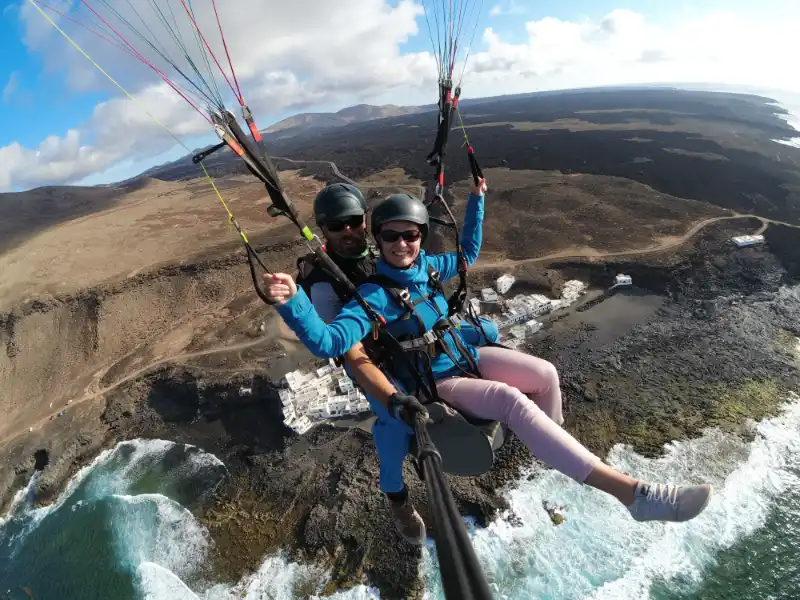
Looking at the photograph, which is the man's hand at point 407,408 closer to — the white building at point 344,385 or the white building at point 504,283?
the white building at point 344,385

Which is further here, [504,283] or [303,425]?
[504,283]

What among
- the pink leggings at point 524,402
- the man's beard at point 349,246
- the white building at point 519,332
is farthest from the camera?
the white building at point 519,332

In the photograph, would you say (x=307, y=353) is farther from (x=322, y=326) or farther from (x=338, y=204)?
(x=322, y=326)

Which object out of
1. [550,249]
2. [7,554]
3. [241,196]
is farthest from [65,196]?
[550,249]

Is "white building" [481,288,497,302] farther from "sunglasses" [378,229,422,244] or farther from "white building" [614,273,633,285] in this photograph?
"sunglasses" [378,229,422,244]

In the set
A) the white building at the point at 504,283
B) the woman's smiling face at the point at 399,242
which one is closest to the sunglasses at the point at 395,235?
the woman's smiling face at the point at 399,242

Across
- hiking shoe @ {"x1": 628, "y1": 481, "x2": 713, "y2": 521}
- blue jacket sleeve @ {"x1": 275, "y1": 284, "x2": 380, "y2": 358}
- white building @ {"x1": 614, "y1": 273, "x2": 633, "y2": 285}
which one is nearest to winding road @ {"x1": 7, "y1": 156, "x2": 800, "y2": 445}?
white building @ {"x1": 614, "y1": 273, "x2": 633, "y2": 285}

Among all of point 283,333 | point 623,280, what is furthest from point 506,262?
point 283,333
